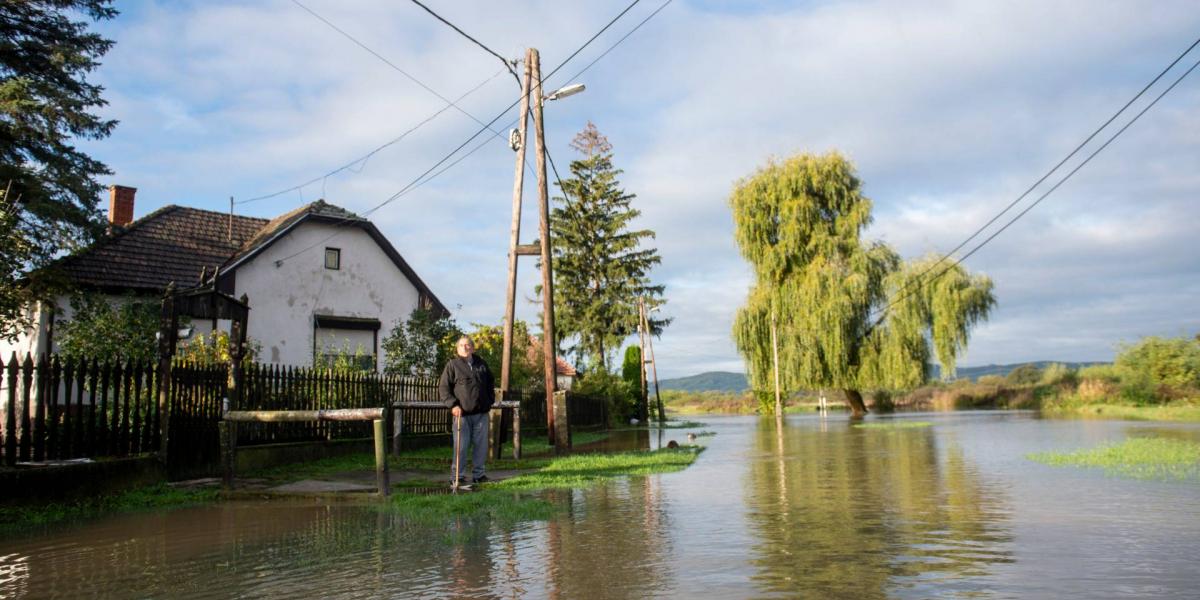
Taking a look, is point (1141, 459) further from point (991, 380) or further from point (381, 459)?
point (991, 380)

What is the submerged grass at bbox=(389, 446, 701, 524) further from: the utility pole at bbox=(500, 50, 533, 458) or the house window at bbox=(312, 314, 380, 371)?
the house window at bbox=(312, 314, 380, 371)

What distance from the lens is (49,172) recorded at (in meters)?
19.1

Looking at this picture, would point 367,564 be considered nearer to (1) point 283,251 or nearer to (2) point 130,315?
(2) point 130,315

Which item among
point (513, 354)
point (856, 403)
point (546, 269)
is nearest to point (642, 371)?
point (856, 403)

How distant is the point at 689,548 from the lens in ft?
19.9

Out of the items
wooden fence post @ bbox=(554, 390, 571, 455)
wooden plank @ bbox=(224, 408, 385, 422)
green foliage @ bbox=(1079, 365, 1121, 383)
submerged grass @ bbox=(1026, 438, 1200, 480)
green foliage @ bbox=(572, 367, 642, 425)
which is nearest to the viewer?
wooden plank @ bbox=(224, 408, 385, 422)

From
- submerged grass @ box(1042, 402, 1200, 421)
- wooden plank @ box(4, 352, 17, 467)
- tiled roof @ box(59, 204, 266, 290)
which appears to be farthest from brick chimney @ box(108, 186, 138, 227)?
submerged grass @ box(1042, 402, 1200, 421)

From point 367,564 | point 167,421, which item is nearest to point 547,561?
point 367,564

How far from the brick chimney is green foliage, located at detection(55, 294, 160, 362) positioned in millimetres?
Result: 10500

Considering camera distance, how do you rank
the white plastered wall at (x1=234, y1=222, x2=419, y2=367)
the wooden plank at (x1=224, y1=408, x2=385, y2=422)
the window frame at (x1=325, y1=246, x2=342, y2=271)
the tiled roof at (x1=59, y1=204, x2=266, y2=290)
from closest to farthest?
the wooden plank at (x1=224, y1=408, x2=385, y2=422), the tiled roof at (x1=59, y1=204, x2=266, y2=290), the white plastered wall at (x1=234, y1=222, x2=419, y2=367), the window frame at (x1=325, y1=246, x2=342, y2=271)

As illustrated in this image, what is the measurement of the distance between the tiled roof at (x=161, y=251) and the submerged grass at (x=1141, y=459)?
63.5ft

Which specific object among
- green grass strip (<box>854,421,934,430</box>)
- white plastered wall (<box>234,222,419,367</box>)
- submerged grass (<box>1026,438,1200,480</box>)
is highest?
white plastered wall (<box>234,222,419,367</box>)

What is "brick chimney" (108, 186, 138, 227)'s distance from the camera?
26844 mm

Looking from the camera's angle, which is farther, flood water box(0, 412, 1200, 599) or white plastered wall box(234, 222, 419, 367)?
white plastered wall box(234, 222, 419, 367)
